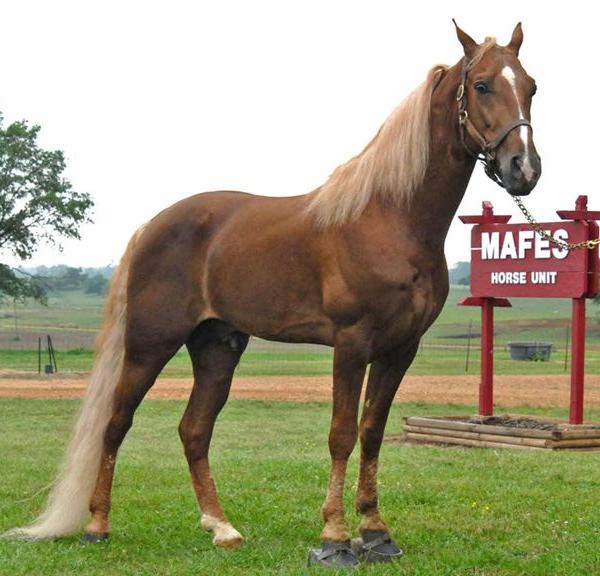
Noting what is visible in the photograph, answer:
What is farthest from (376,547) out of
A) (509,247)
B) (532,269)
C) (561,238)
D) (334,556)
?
(509,247)

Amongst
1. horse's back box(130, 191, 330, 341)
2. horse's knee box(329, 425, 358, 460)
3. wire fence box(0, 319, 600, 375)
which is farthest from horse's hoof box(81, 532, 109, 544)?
wire fence box(0, 319, 600, 375)

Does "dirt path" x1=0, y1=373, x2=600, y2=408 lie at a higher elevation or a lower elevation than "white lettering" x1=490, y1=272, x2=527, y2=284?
lower

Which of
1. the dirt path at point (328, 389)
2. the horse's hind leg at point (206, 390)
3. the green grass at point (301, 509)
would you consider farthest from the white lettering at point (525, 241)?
the horse's hind leg at point (206, 390)

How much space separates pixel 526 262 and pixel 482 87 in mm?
8040

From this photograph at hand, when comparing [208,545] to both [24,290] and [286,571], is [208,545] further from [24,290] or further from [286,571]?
[24,290]

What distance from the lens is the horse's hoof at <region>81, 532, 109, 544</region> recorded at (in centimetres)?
627

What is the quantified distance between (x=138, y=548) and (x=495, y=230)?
837cm

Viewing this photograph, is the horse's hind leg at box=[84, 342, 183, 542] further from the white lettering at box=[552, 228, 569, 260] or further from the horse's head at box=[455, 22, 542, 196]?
the white lettering at box=[552, 228, 569, 260]

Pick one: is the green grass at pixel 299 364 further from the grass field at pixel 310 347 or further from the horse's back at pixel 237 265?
the horse's back at pixel 237 265

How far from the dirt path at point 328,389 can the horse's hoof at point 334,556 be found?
13.1 m

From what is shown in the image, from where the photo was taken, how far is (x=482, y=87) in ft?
17.3

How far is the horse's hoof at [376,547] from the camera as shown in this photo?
5.79 metres

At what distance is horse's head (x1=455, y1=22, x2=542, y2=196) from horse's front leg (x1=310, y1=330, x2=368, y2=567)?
1196mm

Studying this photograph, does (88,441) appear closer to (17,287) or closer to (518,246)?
(518,246)
